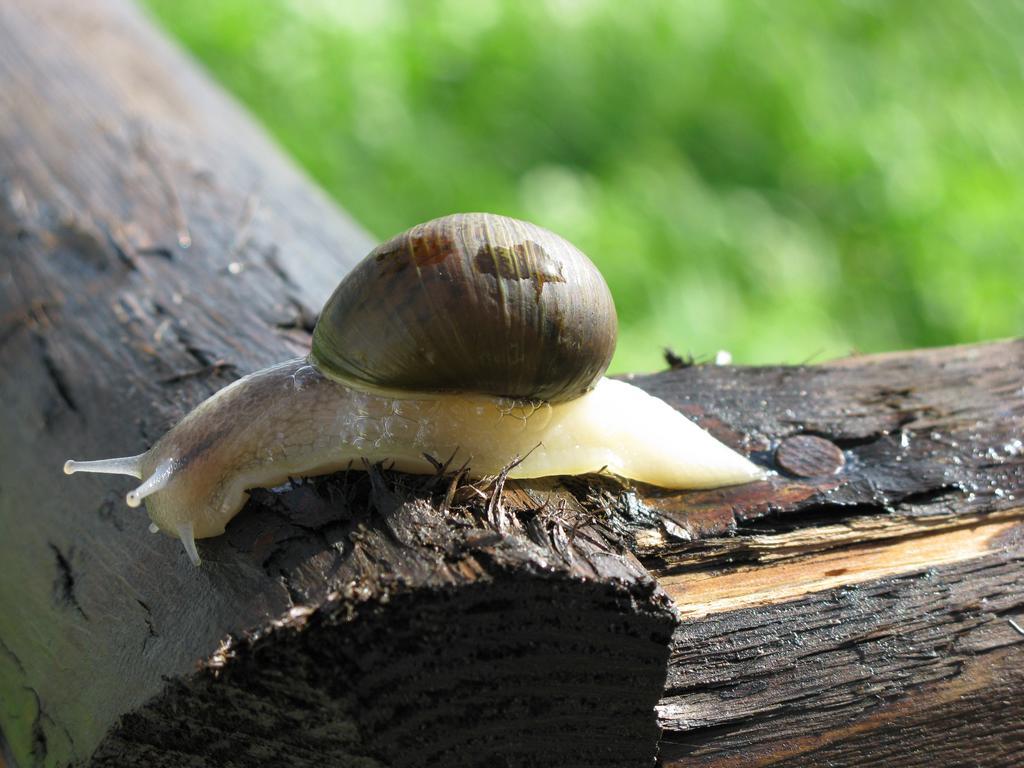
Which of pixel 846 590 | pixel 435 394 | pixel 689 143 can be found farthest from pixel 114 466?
pixel 689 143

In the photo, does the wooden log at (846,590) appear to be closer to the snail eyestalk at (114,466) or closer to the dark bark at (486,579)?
the dark bark at (486,579)

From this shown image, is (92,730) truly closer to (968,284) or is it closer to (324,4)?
(968,284)

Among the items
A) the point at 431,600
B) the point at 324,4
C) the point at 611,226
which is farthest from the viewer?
the point at 324,4

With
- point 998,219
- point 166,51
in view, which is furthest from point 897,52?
point 166,51

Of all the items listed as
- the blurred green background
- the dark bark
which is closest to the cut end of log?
the dark bark

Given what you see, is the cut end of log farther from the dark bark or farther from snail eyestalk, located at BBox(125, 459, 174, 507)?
snail eyestalk, located at BBox(125, 459, 174, 507)

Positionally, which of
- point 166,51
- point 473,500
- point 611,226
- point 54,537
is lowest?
point 54,537

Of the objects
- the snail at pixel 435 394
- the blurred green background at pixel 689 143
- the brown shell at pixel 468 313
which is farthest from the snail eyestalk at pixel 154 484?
the blurred green background at pixel 689 143

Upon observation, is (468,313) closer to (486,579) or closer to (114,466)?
(486,579)
